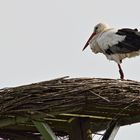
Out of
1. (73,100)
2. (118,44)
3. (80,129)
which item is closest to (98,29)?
(118,44)

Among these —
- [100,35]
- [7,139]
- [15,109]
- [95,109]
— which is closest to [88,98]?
[95,109]

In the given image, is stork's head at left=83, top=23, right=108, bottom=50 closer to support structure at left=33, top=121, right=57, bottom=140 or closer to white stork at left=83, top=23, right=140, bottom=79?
white stork at left=83, top=23, right=140, bottom=79

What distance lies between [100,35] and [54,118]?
356 centimetres

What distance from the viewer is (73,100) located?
221 inches

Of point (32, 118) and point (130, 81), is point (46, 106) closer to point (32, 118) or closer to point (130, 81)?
point (32, 118)

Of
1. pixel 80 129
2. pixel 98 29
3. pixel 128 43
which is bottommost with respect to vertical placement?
pixel 80 129

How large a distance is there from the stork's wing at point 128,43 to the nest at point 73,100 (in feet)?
7.68

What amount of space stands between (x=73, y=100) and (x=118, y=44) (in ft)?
10.9

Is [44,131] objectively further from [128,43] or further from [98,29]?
[98,29]

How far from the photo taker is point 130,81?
21.6 ft

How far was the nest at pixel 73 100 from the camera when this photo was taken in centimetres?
562

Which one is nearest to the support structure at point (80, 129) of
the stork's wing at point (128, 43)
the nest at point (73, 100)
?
the nest at point (73, 100)

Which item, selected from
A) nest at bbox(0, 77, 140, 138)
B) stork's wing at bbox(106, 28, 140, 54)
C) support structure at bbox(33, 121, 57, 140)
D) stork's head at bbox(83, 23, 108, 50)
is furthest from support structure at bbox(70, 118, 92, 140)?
stork's head at bbox(83, 23, 108, 50)

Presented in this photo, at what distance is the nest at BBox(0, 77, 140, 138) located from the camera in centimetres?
562
